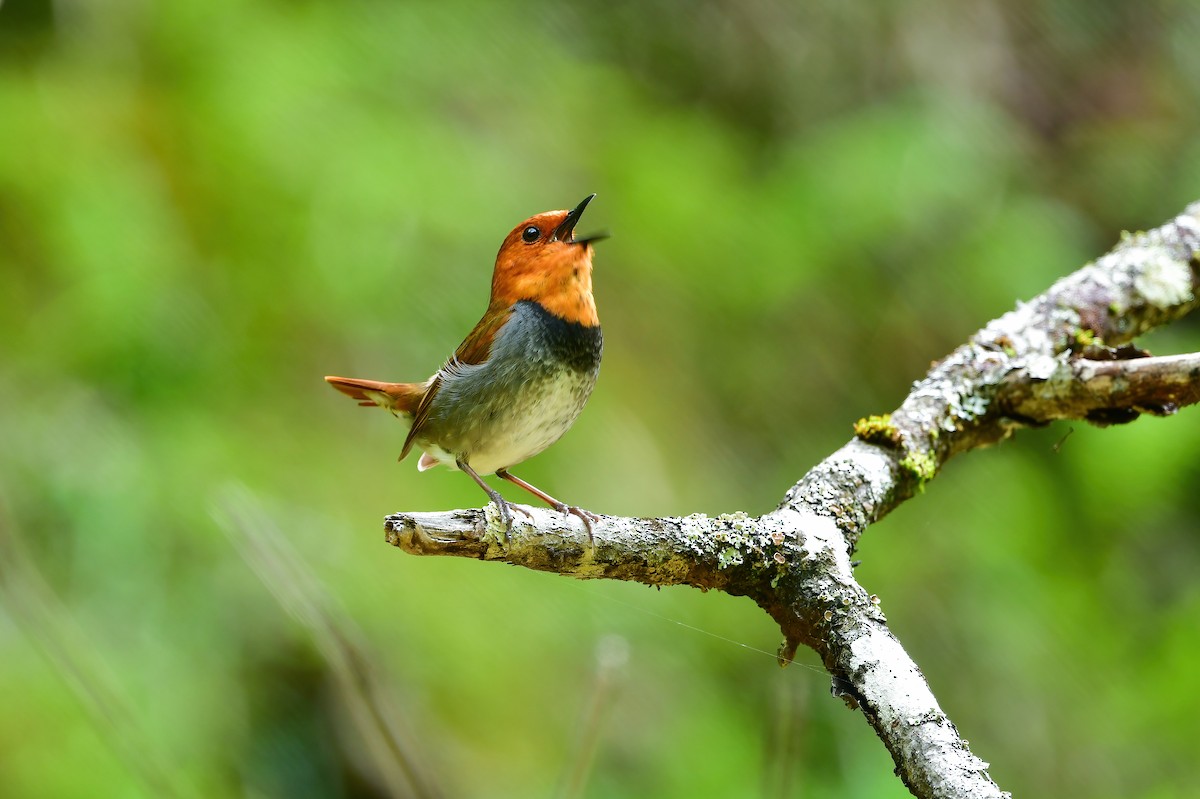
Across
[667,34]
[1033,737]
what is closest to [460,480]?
[1033,737]

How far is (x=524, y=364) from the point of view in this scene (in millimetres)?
1936

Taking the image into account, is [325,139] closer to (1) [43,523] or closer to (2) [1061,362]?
(1) [43,523]

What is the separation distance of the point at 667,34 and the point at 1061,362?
335cm

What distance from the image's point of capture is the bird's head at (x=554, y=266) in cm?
198

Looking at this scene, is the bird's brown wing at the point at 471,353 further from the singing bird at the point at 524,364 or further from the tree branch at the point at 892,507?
the tree branch at the point at 892,507

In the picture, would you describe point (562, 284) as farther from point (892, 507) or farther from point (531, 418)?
point (892, 507)

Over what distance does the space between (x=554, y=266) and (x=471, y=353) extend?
24 centimetres

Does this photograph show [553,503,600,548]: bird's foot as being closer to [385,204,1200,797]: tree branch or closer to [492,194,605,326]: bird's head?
[385,204,1200,797]: tree branch

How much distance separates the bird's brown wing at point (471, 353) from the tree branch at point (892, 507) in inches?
21.2

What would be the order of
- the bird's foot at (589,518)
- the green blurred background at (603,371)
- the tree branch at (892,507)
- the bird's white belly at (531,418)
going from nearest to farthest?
the tree branch at (892,507), the bird's foot at (589,518), the bird's white belly at (531,418), the green blurred background at (603,371)

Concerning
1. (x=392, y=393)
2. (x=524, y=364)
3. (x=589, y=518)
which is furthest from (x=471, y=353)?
(x=589, y=518)

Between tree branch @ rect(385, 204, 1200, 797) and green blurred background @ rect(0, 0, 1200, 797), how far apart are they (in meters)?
0.39

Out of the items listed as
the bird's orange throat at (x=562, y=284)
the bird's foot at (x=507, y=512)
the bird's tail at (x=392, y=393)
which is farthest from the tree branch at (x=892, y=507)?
the bird's tail at (x=392, y=393)

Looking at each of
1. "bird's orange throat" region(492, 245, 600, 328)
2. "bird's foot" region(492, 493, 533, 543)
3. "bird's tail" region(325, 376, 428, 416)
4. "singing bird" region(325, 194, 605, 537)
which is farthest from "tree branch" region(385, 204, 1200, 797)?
"bird's tail" region(325, 376, 428, 416)
